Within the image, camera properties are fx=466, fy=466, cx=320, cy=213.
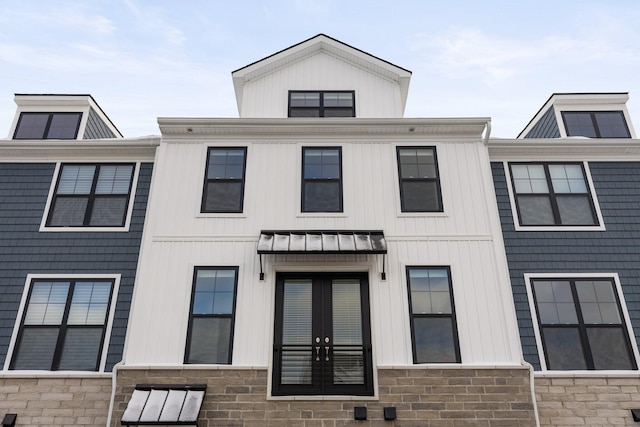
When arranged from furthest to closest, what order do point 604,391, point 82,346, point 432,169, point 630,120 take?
point 630,120, point 432,169, point 82,346, point 604,391

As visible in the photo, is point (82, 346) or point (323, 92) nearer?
point (82, 346)

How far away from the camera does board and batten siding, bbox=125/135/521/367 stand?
847 cm

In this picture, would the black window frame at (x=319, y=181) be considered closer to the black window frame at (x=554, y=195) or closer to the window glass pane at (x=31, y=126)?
the black window frame at (x=554, y=195)

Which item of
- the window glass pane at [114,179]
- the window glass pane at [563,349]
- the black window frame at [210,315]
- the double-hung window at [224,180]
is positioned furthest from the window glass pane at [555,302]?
the window glass pane at [114,179]

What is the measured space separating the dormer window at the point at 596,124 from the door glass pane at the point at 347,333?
283 inches

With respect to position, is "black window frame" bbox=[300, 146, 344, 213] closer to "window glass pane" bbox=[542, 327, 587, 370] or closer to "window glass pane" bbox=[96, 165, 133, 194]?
"window glass pane" bbox=[96, 165, 133, 194]

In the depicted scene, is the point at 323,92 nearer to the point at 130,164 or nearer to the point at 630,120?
the point at 130,164

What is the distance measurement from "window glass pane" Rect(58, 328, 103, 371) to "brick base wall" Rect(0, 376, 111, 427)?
0.30 m

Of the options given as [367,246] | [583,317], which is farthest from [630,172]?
[367,246]

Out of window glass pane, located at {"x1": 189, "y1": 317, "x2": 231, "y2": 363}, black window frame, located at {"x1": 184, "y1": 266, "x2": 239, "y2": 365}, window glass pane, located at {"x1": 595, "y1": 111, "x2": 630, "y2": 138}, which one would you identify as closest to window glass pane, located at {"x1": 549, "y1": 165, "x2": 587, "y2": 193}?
window glass pane, located at {"x1": 595, "y1": 111, "x2": 630, "y2": 138}

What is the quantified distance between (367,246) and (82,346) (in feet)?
18.9

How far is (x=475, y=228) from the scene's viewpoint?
942cm

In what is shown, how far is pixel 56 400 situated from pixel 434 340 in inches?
271

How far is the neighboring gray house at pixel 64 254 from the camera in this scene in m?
8.48
